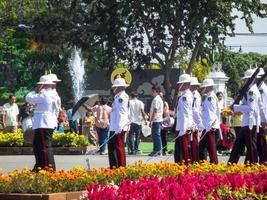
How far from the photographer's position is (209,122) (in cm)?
1736

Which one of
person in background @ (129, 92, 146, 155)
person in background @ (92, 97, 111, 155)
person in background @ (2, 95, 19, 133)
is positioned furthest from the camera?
person in background @ (2, 95, 19, 133)

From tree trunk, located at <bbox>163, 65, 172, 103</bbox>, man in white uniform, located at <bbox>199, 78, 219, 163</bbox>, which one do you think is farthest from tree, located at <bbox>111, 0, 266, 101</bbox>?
man in white uniform, located at <bbox>199, 78, 219, 163</bbox>

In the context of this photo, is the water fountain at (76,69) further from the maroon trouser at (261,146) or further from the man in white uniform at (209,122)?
the maroon trouser at (261,146)

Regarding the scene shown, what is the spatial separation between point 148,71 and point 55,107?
3096cm

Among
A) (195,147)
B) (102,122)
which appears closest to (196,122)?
(195,147)

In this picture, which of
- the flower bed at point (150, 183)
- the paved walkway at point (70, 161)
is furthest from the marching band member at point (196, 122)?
the flower bed at point (150, 183)

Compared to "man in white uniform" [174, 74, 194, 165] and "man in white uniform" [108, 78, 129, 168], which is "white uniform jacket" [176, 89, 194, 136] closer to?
"man in white uniform" [174, 74, 194, 165]

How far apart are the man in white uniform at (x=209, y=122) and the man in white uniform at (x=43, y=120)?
3337 millimetres

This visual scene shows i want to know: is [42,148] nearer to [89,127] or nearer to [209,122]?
[209,122]

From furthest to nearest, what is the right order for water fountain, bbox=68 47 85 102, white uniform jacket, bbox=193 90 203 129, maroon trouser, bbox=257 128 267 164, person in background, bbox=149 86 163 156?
water fountain, bbox=68 47 85 102, person in background, bbox=149 86 163 156, white uniform jacket, bbox=193 90 203 129, maroon trouser, bbox=257 128 267 164

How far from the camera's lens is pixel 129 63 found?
47656 mm

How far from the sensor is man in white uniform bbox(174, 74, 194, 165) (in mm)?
16844

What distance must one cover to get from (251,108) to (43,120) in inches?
154

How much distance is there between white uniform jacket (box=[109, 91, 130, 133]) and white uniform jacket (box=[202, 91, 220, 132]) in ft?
5.94
